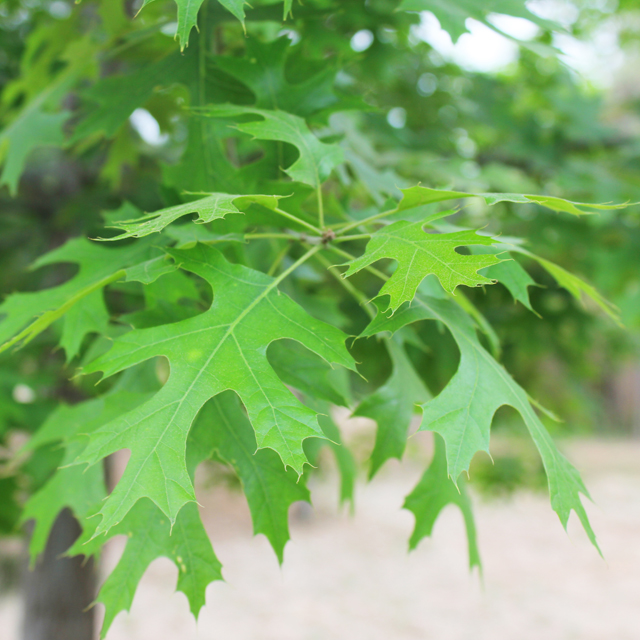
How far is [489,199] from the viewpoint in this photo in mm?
739

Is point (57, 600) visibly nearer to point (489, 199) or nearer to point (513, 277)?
point (513, 277)

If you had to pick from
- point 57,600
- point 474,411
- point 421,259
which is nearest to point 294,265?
point 421,259

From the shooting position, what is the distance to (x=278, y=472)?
94 cm

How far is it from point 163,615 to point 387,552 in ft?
10.9

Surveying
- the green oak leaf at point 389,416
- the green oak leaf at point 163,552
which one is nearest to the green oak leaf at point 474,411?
the green oak leaf at point 389,416

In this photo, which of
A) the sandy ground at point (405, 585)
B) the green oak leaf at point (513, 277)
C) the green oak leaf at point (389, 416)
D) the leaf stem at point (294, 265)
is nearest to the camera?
the leaf stem at point (294, 265)

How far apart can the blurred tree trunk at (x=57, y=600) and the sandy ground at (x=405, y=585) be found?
1.60 metres

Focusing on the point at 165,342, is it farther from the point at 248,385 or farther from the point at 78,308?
the point at 78,308

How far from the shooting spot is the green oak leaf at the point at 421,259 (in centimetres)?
71

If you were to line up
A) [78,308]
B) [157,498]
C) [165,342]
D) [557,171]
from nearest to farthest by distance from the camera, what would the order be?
[157,498] → [165,342] → [78,308] → [557,171]

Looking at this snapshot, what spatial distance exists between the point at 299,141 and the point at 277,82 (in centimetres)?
24

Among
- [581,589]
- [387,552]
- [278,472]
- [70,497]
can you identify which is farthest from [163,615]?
[278,472]

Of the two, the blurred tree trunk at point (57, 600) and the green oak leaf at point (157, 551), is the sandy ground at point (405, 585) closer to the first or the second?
the blurred tree trunk at point (57, 600)

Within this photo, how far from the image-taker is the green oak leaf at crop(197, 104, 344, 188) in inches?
36.4
